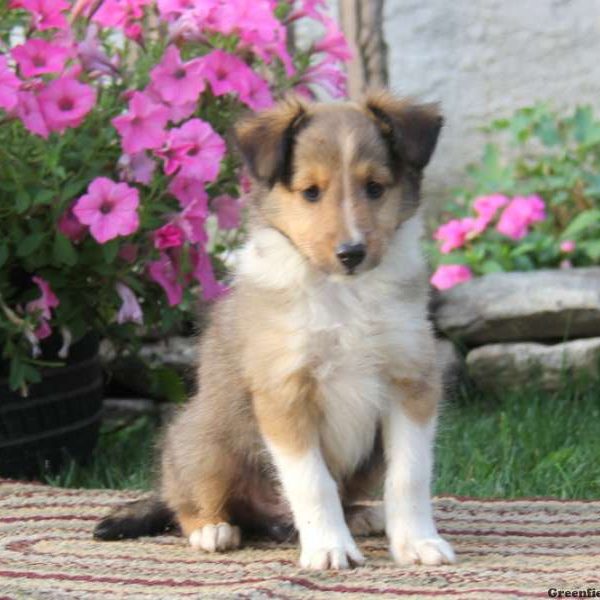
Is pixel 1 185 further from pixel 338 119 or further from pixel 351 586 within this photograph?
pixel 351 586

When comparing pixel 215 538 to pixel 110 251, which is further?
pixel 110 251

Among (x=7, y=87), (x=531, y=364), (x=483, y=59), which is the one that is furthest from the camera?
(x=483, y=59)

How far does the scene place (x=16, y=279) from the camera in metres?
5.09

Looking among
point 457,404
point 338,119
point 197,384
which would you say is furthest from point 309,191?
point 457,404

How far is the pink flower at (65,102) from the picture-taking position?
4.72 metres

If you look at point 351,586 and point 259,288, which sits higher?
point 259,288

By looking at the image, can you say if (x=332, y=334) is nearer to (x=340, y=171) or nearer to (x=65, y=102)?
(x=340, y=171)

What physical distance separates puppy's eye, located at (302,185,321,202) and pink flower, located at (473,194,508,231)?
3493 millimetres

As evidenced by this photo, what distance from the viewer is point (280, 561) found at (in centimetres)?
380

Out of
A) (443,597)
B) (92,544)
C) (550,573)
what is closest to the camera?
(443,597)

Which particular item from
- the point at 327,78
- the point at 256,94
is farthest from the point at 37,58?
the point at 327,78

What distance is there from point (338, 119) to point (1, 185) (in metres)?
1.47

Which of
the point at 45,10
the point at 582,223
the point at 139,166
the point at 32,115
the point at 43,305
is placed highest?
the point at 45,10

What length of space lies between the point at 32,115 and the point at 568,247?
3144mm
